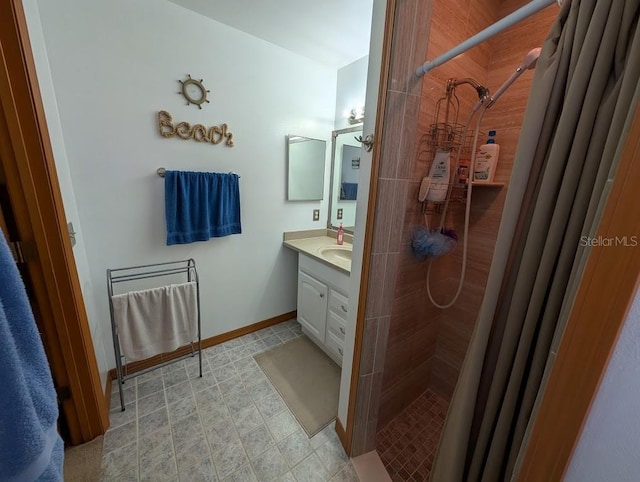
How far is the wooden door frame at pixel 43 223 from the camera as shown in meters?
0.89

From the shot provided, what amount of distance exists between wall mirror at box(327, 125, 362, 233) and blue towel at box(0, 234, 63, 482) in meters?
1.92

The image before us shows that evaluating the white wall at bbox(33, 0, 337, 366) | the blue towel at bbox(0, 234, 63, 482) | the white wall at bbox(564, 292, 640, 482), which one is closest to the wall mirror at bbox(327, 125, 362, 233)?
the white wall at bbox(33, 0, 337, 366)

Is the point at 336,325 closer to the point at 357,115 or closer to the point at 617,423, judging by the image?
the point at 617,423

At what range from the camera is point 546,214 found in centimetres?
59

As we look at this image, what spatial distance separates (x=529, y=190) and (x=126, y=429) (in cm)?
217

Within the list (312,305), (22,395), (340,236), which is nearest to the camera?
(22,395)

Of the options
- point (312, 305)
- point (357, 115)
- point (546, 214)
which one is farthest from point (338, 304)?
point (357, 115)

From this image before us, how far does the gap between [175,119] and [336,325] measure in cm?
181

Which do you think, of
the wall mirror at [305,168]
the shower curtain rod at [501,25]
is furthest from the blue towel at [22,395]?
the wall mirror at [305,168]

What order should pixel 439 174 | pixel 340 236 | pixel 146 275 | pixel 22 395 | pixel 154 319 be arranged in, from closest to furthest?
pixel 22 395 → pixel 439 174 → pixel 154 319 → pixel 146 275 → pixel 340 236

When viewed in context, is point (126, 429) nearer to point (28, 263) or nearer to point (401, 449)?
point (28, 263)

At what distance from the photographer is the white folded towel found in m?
1.46

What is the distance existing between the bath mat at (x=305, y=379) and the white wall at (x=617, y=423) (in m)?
1.33

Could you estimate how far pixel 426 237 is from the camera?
4.01 feet
